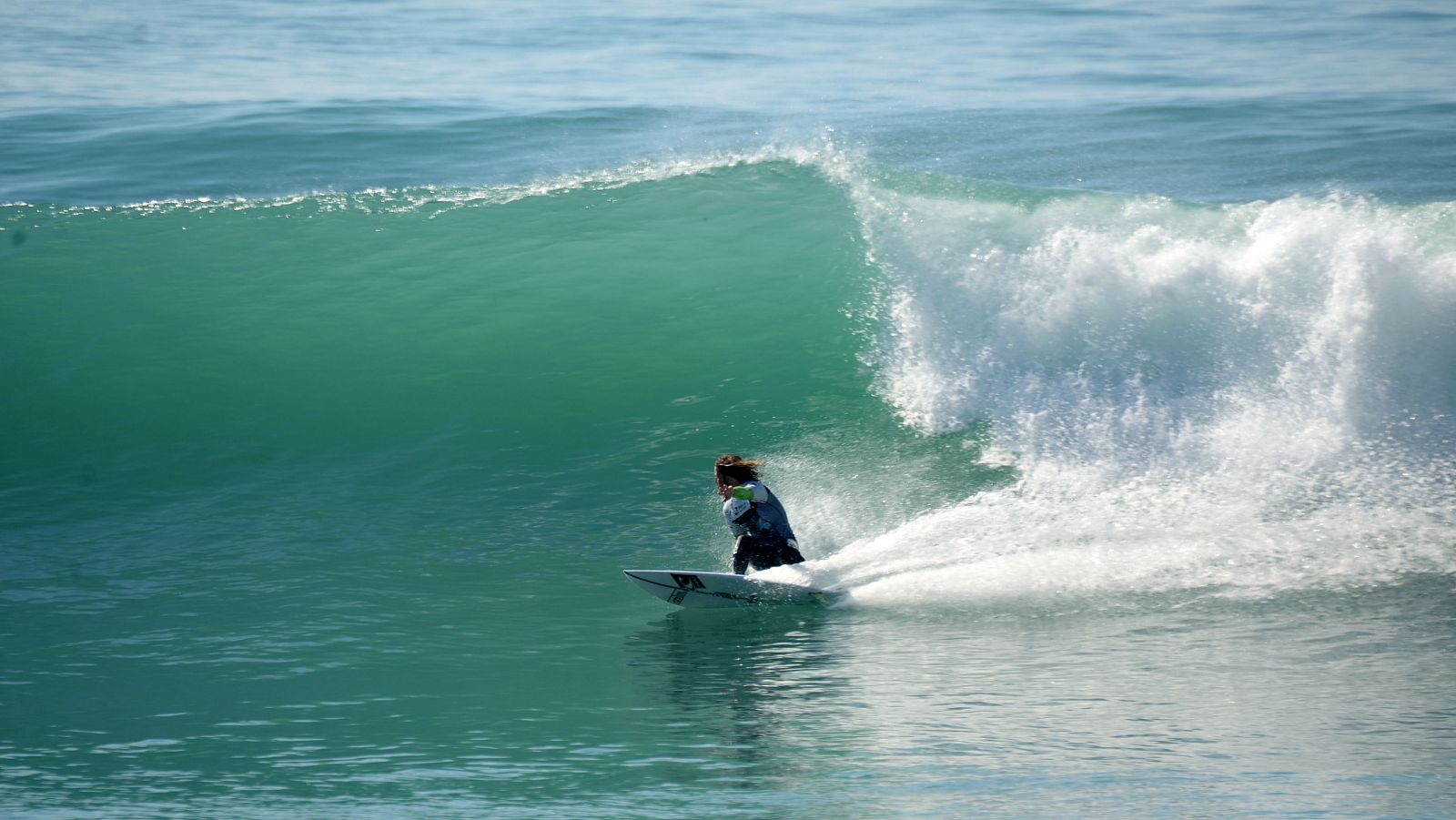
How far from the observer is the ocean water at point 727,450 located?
203 inches

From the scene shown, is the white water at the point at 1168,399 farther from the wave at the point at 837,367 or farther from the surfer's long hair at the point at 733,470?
the surfer's long hair at the point at 733,470

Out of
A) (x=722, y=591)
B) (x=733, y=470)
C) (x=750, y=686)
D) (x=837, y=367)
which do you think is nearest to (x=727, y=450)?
(x=837, y=367)

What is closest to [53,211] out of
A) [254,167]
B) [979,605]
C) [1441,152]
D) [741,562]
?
[254,167]

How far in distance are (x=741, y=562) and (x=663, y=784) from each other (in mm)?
2475

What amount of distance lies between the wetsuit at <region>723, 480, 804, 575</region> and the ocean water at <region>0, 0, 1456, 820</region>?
28cm

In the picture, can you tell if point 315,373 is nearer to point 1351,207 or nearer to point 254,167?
point 254,167

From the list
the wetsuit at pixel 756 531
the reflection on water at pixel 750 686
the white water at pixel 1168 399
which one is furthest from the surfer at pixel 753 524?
the reflection on water at pixel 750 686

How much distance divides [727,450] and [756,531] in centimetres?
229

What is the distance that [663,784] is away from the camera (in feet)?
15.8

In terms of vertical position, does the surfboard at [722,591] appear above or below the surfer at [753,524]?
below

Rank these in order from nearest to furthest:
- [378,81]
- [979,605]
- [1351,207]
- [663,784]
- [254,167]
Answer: [663,784] < [979,605] < [1351,207] < [254,167] < [378,81]

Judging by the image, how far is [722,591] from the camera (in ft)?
23.1

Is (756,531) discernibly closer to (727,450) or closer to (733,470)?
(733,470)

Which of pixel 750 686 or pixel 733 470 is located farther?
pixel 733 470
